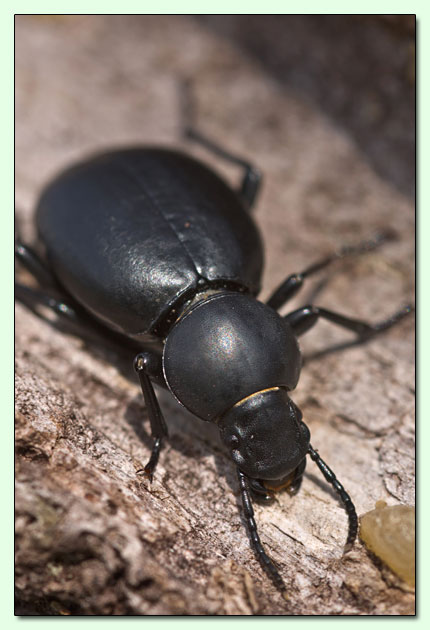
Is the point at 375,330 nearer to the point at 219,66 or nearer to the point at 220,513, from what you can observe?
the point at 220,513

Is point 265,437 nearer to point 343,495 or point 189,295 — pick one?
point 343,495

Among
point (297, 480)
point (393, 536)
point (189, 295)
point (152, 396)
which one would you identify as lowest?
point (152, 396)

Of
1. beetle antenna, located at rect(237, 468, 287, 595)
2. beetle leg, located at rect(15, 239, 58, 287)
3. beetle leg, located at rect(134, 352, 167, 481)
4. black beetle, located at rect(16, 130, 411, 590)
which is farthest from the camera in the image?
beetle leg, located at rect(15, 239, 58, 287)

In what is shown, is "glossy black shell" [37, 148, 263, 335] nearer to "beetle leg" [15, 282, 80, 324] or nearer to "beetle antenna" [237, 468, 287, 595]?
"beetle leg" [15, 282, 80, 324]

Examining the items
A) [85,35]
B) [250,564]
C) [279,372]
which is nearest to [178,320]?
[279,372]

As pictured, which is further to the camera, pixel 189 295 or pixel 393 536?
pixel 189 295

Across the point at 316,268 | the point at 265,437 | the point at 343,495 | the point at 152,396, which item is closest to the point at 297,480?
the point at 343,495

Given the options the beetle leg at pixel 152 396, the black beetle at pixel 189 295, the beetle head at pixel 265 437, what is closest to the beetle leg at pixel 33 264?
the black beetle at pixel 189 295

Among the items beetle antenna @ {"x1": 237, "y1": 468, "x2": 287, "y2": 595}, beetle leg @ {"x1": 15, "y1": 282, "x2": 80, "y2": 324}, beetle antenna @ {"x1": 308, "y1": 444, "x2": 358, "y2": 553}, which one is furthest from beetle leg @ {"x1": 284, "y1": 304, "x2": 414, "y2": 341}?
beetle leg @ {"x1": 15, "y1": 282, "x2": 80, "y2": 324}
